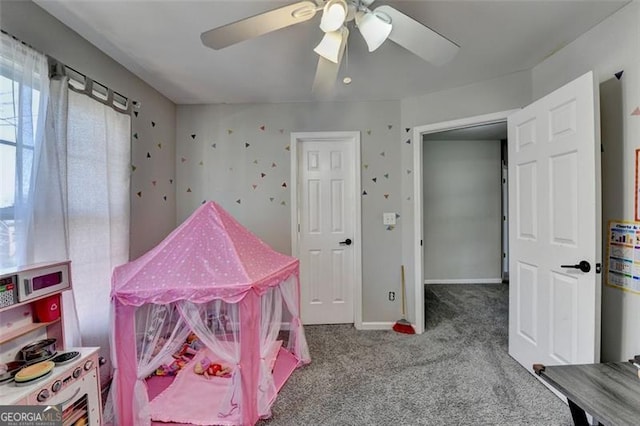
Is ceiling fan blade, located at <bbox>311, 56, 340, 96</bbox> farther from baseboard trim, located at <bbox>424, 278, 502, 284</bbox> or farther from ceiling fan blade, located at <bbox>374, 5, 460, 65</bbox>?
baseboard trim, located at <bbox>424, 278, 502, 284</bbox>

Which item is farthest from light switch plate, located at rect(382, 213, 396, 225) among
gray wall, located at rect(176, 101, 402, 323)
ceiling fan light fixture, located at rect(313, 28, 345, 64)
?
ceiling fan light fixture, located at rect(313, 28, 345, 64)

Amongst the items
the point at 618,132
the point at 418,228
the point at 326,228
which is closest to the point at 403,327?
the point at 418,228

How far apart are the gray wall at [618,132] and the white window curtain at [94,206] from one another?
10.5ft

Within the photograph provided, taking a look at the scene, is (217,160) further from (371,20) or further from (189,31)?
(371,20)

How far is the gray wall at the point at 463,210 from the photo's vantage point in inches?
195

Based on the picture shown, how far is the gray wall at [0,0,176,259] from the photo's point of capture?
162 cm

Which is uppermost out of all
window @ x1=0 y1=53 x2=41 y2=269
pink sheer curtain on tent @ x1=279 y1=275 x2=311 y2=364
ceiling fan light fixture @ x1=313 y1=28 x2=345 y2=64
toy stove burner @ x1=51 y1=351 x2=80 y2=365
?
ceiling fan light fixture @ x1=313 y1=28 x2=345 y2=64

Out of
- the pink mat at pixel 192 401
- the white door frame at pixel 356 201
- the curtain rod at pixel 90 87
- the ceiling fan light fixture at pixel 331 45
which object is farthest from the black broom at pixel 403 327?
the curtain rod at pixel 90 87

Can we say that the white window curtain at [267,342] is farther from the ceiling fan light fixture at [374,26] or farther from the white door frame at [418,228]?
the ceiling fan light fixture at [374,26]

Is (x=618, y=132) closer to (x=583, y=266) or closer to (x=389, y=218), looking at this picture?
(x=583, y=266)

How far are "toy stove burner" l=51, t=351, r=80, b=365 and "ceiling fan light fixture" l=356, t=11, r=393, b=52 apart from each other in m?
2.10

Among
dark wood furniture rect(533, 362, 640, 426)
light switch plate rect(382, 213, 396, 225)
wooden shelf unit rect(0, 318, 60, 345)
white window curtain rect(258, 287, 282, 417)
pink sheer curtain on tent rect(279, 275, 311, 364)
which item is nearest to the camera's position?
dark wood furniture rect(533, 362, 640, 426)

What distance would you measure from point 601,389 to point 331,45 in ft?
6.61

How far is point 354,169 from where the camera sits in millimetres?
3236
